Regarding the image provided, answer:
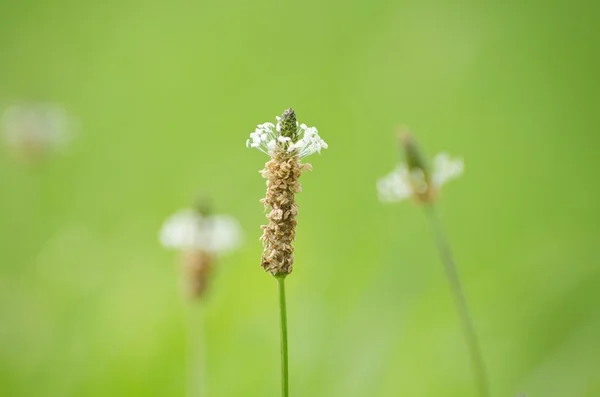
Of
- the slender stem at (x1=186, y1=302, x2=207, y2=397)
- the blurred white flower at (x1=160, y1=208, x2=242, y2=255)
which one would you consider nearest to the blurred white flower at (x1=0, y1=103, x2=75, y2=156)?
the slender stem at (x1=186, y1=302, x2=207, y2=397)

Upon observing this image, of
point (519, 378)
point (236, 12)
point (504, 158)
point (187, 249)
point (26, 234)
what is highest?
point (236, 12)

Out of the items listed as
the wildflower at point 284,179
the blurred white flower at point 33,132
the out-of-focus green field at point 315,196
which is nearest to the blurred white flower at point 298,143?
the wildflower at point 284,179

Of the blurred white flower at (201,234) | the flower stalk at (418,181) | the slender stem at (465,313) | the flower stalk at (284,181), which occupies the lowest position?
the slender stem at (465,313)

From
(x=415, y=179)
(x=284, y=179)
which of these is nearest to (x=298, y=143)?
(x=284, y=179)

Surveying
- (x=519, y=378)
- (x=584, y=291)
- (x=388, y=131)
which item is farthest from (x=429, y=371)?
(x=388, y=131)

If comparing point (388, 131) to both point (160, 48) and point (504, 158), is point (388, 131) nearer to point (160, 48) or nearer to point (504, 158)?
point (504, 158)

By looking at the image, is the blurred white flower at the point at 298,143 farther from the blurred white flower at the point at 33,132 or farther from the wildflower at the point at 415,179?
the blurred white flower at the point at 33,132
